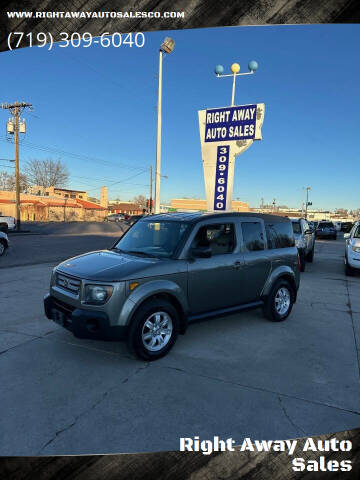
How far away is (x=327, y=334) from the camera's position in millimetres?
4895

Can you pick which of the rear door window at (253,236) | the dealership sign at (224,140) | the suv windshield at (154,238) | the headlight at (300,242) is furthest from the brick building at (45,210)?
the rear door window at (253,236)

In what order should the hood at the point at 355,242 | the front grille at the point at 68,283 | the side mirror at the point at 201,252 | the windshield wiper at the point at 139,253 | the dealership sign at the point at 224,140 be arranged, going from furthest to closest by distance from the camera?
the dealership sign at the point at 224,140
the hood at the point at 355,242
the windshield wiper at the point at 139,253
the side mirror at the point at 201,252
the front grille at the point at 68,283

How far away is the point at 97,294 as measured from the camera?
11.7ft

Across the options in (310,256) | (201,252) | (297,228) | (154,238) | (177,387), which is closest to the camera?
(177,387)

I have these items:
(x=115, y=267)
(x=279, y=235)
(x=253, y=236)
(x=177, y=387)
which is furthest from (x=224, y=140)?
(x=177, y=387)

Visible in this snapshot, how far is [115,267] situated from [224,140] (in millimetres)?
9728

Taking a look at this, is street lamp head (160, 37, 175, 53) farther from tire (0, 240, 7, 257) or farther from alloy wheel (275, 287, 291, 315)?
tire (0, 240, 7, 257)

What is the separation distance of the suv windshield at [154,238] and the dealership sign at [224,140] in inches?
314

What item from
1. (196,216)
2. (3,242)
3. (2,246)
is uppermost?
(196,216)

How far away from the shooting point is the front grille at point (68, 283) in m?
3.75

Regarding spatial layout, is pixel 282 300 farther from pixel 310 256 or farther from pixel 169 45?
pixel 169 45

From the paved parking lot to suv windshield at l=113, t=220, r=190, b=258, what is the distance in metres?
1.33

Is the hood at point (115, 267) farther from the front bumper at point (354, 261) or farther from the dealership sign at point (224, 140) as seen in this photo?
the dealership sign at point (224, 140)

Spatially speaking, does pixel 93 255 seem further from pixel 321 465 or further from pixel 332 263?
pixel 332 263
